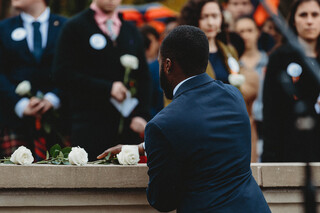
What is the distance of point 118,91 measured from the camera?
495cm

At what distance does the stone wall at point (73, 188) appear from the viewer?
324 cm

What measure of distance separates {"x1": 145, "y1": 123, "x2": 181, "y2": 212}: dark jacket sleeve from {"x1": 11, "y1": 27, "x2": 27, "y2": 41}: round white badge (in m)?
2.72

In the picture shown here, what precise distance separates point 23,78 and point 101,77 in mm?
710

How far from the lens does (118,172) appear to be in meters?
3.32

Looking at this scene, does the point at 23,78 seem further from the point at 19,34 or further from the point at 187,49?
the point at 187,49

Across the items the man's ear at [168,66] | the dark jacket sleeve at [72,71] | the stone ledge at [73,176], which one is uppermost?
the man's ear at [168,66]

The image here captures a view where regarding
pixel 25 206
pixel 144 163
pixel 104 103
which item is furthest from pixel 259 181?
pixel 104 103

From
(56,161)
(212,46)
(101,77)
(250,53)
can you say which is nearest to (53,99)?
(101,77)

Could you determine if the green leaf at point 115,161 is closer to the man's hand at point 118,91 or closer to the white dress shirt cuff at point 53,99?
the man's hand at point 118,91

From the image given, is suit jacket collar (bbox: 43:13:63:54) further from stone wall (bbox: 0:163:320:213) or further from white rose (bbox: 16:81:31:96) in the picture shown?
stone wall (bbox: 0:163:320:213)

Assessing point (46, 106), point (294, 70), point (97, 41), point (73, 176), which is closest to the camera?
point (73, 176)

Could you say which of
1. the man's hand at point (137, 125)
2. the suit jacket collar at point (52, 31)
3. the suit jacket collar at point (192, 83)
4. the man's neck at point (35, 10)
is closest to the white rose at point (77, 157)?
the suit jacket collar at point (192, 83)

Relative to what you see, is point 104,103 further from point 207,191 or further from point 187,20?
point 207,191

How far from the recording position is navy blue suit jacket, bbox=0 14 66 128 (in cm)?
519
